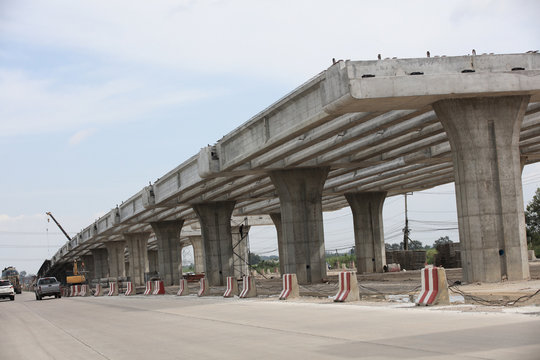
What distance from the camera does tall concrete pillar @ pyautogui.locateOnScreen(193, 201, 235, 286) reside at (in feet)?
203

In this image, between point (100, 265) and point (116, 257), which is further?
point (100, 265)

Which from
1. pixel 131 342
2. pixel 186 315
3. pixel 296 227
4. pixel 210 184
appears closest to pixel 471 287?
pixel 186 315

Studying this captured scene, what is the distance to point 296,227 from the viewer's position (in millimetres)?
42969

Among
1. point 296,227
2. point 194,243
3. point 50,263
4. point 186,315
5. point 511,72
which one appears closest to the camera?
point 186,315

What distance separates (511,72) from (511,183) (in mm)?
3989

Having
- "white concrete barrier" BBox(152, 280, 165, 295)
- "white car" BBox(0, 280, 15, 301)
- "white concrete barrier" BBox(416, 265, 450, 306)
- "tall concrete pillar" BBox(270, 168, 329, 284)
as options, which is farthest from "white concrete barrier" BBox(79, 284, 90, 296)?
"white concrete barrier" BBox(416, 265, 450, 306)

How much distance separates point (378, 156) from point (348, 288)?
2121cm

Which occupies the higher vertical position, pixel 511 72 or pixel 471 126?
pixel 511 72

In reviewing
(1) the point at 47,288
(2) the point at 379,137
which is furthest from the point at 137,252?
(2) the point at 379,137

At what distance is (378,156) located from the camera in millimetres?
44625

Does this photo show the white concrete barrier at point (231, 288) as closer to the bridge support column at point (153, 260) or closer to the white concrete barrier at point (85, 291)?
the white concrete barrier at point (85, 291)

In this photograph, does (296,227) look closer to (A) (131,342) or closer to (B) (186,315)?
(B) (186,315)

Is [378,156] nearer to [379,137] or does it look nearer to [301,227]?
[301,227]

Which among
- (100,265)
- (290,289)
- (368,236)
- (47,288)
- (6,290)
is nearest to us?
(290,289)
